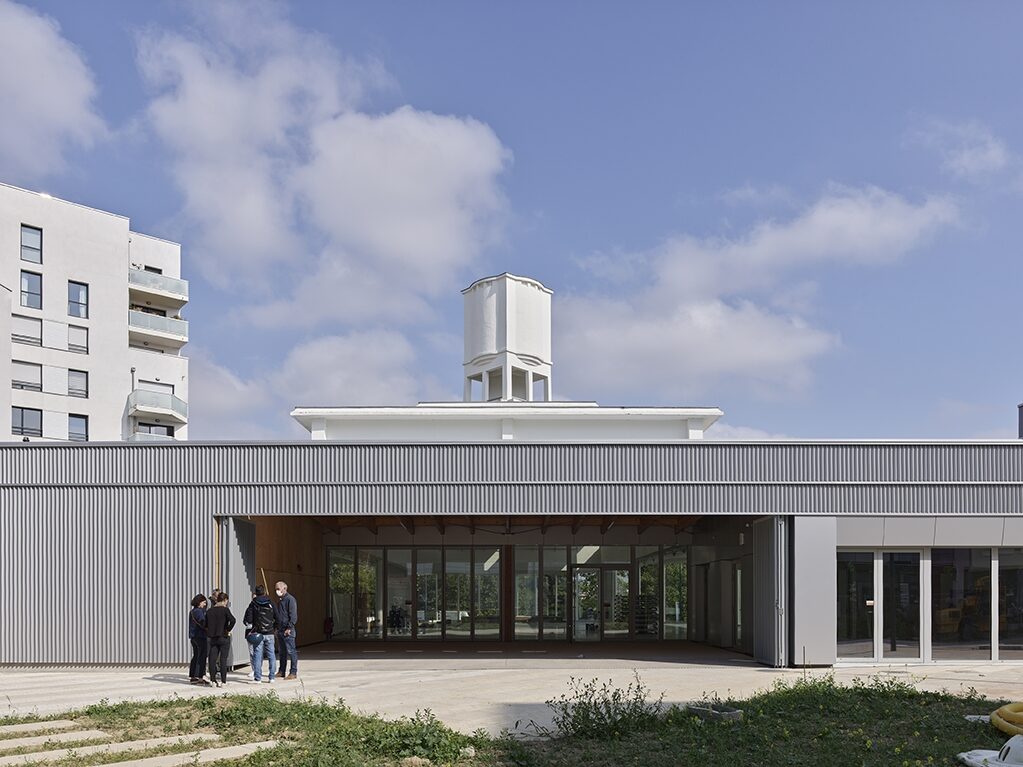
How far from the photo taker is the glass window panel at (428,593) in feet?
92.3

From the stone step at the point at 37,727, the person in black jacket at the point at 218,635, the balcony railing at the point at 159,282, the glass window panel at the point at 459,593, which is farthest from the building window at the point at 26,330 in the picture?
the stone step at the point at 37,727

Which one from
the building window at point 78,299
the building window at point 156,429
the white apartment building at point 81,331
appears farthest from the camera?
the building window at point 156,429

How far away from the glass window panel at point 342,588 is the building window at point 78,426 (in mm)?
26611

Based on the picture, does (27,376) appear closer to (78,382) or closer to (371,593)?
(78,382)

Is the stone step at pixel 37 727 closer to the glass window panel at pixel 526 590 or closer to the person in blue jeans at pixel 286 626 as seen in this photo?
the person in blue jeans at pixel 286 626

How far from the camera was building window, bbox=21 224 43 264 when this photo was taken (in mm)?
49062

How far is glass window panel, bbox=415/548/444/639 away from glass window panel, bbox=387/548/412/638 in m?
0.22

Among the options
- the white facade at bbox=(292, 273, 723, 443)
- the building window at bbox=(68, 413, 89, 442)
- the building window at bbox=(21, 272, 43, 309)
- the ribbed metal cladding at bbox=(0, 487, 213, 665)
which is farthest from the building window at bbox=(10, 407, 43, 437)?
the ribbed metal cladding at bbox=(0, 487, 213, 665)

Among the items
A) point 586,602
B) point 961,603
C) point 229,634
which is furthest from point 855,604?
point 229,634

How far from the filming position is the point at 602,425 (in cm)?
3300

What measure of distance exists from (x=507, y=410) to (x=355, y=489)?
1249 cm

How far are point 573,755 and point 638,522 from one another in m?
17.1

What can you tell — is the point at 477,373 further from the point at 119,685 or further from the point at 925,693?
the point at 925,693

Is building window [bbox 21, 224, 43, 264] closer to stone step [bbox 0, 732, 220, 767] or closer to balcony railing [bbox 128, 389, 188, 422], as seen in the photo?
balcony railing [bbox 128, 389, 188, 422]
